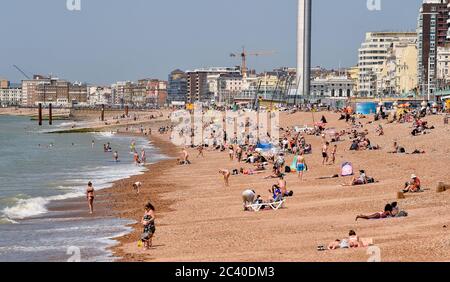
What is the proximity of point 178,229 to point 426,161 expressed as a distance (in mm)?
12660

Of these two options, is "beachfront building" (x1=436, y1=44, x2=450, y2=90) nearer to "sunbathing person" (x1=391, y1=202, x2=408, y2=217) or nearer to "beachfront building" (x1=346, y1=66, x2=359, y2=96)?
"beachfront building" (x1=346, y1=66, x2=359, y2=96)

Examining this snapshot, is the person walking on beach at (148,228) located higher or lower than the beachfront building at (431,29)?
lower

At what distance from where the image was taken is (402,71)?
12331cm

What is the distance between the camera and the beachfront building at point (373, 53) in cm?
14562

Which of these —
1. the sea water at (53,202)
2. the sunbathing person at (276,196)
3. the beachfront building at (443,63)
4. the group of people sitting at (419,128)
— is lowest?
the sea water at (53,202)

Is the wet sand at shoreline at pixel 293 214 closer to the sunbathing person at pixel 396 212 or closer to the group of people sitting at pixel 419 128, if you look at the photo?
the sunbathing person at pixel 396 212

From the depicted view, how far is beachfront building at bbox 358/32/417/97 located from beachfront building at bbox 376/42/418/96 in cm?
1422

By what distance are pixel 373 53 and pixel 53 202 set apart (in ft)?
426

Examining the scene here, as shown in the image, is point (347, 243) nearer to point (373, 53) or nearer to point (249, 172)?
point (249, 172)

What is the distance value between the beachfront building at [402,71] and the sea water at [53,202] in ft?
245

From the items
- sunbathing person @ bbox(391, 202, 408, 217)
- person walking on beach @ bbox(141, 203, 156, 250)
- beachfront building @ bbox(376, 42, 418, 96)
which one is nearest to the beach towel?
sunbathing person @ bbox(391, 202, 408, 217)

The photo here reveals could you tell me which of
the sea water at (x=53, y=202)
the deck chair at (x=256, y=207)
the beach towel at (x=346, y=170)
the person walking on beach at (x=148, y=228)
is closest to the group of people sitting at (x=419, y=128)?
the sea water at (x=53, y=202)

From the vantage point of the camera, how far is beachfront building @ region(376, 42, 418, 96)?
122 metres
